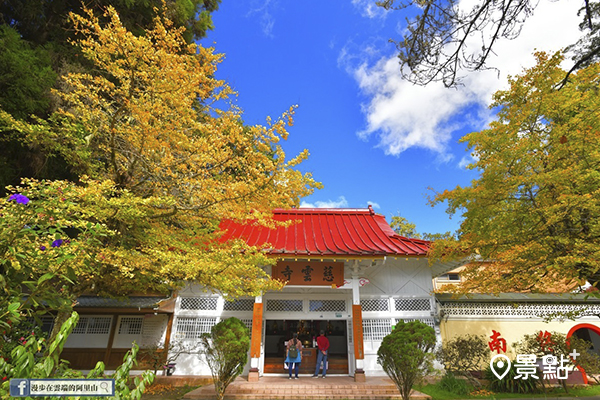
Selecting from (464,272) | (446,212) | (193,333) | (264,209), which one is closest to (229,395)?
(193,333)

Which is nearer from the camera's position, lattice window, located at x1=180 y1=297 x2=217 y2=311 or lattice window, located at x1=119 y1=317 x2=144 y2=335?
lattice window, located at x1=119 y1=317 x2=144 y2=335

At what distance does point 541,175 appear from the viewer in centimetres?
588

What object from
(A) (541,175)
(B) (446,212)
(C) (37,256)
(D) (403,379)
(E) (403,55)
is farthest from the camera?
(B) (446,212)

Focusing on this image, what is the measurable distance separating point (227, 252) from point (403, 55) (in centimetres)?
489

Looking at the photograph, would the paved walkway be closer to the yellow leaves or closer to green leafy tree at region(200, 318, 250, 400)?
green leafy tree at region(200, 318, 250, 400)

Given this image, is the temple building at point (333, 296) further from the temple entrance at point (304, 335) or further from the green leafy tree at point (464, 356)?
the temple entrance at point (304, 335)

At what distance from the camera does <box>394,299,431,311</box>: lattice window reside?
10.8m

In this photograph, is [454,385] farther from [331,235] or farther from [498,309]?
[331,235]

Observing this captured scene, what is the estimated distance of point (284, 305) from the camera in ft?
35.7

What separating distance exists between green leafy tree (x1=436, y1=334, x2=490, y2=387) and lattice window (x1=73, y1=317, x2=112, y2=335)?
10922mm

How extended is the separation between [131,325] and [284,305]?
5276mm

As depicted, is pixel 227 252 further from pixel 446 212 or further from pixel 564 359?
pixel 564 359

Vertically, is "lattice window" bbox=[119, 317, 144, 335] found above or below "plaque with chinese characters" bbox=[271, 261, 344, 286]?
below

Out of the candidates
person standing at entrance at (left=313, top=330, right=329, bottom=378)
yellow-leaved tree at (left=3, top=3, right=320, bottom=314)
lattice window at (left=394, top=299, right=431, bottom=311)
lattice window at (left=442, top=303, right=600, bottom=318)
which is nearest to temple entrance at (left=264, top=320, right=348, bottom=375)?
person standing at entrance at (left=313, top=330, right=329, bottom=378)
